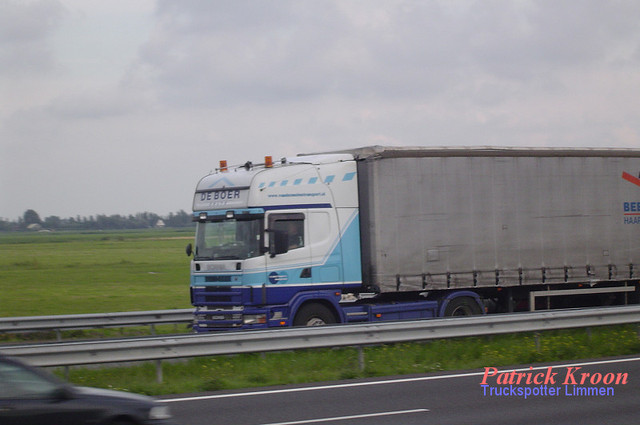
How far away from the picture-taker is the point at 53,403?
6.75 meters

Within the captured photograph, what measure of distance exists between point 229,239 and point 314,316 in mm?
2339

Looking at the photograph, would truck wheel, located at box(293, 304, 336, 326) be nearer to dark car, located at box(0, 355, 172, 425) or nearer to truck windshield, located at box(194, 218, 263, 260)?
truck windshield, located at box(194, 218, 263, 260)

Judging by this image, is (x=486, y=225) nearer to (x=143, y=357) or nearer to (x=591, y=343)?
(x=591, y=343)

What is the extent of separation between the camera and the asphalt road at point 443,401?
9.34m

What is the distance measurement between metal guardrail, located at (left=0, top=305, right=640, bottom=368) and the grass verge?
1.25ft

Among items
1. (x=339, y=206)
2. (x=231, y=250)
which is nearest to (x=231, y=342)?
(x=231, y=250)

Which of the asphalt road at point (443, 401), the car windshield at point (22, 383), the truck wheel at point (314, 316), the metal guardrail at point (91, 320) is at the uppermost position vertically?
the car windshield at point (22, 383)

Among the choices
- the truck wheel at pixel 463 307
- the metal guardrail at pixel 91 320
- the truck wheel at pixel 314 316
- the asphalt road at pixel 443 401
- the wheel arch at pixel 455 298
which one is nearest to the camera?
the asphalt road at pixel 443 401

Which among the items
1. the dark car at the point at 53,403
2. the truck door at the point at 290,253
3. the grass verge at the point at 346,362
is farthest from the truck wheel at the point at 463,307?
the dark car at the point at 53,403

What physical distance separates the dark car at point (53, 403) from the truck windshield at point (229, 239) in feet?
27.3

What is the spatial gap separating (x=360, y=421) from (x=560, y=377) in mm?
4224

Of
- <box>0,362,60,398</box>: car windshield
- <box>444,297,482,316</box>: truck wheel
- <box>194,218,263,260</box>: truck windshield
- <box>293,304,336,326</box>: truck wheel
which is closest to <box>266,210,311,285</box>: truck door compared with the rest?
<box>194,218,263,260</box>: truck windshield

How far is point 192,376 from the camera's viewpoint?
12.7 meters

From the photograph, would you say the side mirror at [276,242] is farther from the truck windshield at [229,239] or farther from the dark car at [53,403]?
the dark car at [53,403]
